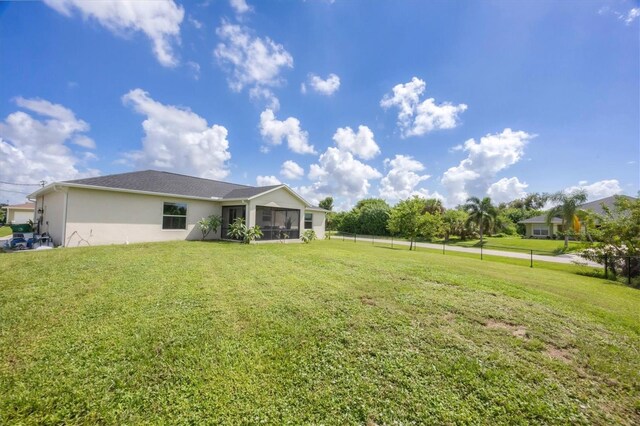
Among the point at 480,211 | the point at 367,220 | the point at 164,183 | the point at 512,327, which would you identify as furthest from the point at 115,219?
the point at 480,211

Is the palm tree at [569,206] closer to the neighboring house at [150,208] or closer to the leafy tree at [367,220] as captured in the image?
the leafy tree at [367,220]

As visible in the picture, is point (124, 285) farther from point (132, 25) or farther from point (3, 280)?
point (132, 25)

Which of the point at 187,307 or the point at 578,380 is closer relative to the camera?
the point at 578,380

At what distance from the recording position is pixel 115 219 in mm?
12508

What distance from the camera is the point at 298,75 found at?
559 inches

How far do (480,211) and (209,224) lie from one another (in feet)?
106

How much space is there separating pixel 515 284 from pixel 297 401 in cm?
752

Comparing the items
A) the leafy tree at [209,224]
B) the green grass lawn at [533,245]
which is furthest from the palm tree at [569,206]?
the leafy tree at [209,224]

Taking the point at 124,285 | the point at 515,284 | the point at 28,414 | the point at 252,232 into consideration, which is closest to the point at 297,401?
the point at 28,414

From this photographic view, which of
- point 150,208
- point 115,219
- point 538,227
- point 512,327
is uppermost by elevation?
point 150,208

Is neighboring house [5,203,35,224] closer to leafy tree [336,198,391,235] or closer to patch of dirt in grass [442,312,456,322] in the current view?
leafy tree [336,198,391,235]

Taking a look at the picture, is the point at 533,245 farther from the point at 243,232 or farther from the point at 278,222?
the point at 243,232

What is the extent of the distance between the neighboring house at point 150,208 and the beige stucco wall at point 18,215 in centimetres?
2806

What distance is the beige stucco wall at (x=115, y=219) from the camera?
11375 mm
